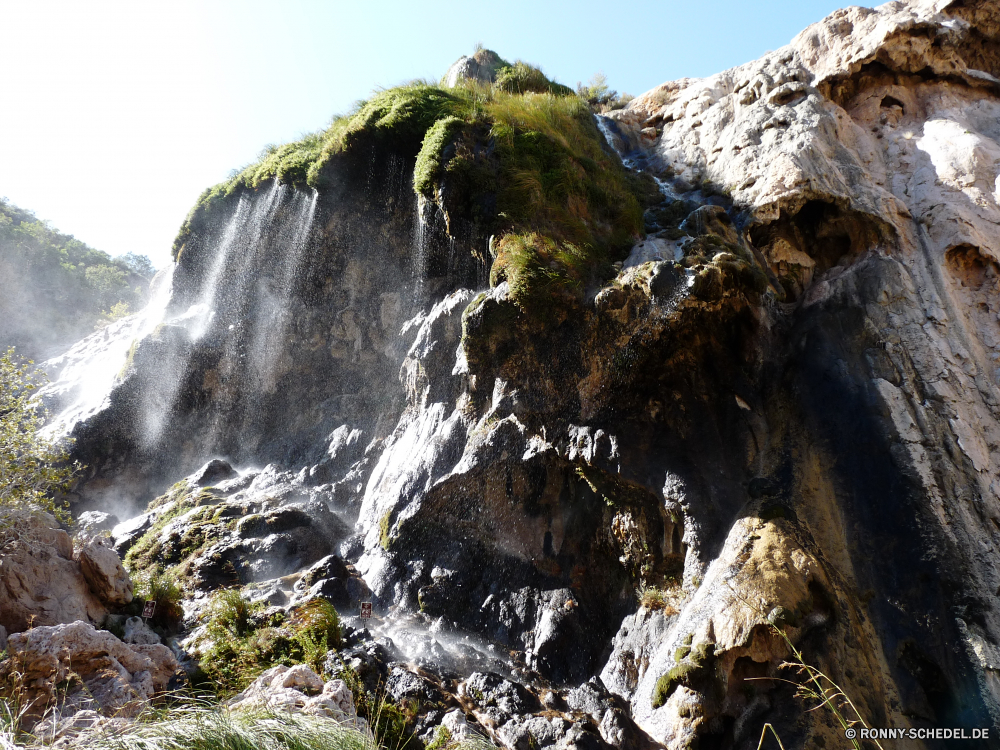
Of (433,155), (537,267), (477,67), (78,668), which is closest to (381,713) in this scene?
(78,668)

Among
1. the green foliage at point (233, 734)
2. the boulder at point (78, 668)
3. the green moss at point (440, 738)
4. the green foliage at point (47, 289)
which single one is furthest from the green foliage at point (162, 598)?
the green foliage at point (47, 289)

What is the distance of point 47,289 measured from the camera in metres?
32.0

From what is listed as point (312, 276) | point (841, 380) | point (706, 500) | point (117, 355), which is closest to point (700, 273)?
point (841, 380)

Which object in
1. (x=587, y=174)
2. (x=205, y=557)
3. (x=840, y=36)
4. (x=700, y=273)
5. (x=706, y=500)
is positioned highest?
(x=840, y=36)

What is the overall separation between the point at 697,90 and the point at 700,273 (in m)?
9.70

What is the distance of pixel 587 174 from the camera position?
12672 mm

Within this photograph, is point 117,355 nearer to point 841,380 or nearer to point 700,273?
point 700,273

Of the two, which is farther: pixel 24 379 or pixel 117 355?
pixel 117 355

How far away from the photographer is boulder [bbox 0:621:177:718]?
17.2 ft

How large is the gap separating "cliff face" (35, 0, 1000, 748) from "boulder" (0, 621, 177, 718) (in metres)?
3.45

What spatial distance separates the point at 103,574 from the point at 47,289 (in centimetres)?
3165

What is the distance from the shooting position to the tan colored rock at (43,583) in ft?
22.1

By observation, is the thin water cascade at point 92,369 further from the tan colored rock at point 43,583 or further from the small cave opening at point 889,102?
the small cave opening at point 889,102

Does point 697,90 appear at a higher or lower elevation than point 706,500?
higher
